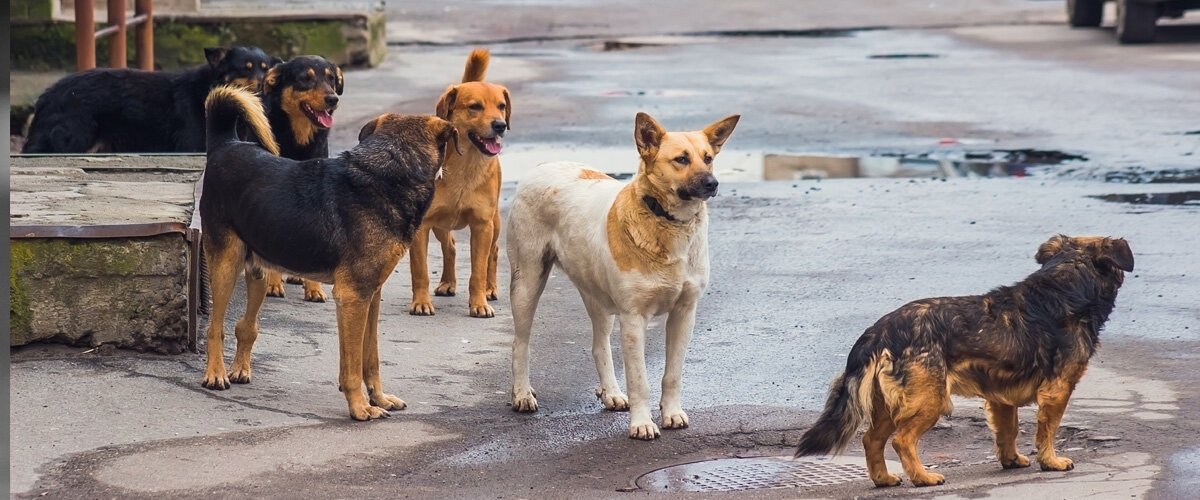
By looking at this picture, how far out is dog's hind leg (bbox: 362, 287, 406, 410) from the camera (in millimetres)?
6844

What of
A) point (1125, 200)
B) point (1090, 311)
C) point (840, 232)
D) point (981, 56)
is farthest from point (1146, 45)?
point (1090, 311)

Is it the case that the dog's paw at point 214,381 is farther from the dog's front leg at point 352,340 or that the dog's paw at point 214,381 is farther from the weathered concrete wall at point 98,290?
the dog's front leg at point 352,340

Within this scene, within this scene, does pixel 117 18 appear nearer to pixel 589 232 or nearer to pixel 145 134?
pixel 145 134

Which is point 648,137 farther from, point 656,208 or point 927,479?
point 927,479

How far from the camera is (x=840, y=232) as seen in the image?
10820mm

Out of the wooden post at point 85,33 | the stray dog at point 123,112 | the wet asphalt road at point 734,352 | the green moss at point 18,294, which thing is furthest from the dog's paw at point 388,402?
the wooden post at point 85,33

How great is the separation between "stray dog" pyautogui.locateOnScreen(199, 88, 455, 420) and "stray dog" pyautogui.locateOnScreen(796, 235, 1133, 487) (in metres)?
2.04

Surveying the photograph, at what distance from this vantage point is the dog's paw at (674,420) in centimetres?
662

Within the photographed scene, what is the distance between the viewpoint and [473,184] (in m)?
8.48

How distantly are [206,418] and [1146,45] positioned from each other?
18848 millimetres

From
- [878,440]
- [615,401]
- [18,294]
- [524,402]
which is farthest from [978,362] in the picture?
[18,294]

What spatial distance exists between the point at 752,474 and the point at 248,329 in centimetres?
253

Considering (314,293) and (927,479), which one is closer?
(927,479)

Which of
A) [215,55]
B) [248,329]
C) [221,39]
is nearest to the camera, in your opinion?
[248,329]
